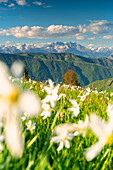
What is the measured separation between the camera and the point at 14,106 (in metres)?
0.51

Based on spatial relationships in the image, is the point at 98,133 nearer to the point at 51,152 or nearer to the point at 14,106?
the point at 14,106

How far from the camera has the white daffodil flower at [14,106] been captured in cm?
42

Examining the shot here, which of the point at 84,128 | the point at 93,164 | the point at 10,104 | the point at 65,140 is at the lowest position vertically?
the point at 93,164

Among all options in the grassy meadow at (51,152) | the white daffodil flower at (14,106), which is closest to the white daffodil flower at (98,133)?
the grassy meadow at (51,152)

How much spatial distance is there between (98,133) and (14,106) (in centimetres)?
29

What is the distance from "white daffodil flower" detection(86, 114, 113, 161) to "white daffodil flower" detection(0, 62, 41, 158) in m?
0.20

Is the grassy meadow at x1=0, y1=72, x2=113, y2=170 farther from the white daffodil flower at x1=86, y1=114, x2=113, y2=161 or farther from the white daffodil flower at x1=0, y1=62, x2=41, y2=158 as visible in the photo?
the white daffodil flower at x1=0, y1=62, x2=41, y2=158

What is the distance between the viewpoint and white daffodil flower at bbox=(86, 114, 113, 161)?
0.53 metres

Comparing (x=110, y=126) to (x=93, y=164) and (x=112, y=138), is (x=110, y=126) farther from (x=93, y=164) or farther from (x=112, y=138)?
(x=93, y=164)

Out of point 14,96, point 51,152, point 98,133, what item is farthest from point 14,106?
point 51,152

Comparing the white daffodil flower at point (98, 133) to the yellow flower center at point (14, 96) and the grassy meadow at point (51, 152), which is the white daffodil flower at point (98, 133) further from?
the yellow flower center at point (14, 96)

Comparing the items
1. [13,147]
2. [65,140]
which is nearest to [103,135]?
[13,147]

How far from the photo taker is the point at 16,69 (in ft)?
1.61

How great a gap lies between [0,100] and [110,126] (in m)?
0.40
